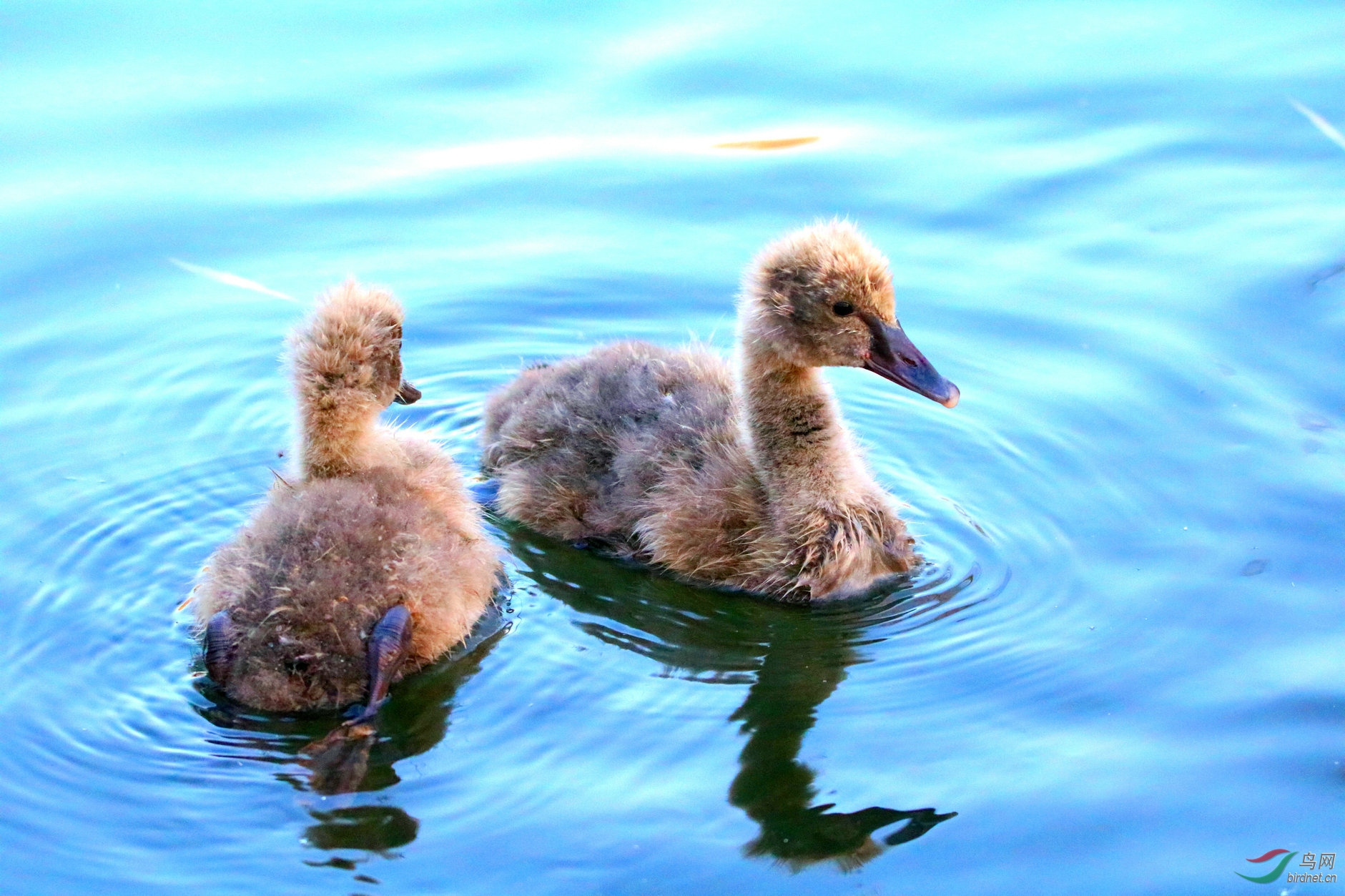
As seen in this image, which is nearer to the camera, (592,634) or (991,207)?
(592,634)

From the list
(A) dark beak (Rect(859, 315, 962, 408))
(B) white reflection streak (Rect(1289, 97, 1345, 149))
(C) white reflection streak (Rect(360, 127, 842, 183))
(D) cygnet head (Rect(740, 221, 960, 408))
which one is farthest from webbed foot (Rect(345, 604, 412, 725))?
(B) white reflection streak (Rect(1289, 97, 1345, 149))

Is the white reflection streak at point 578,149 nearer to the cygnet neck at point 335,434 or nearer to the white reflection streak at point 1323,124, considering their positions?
the white reflection streak at point 1323,124

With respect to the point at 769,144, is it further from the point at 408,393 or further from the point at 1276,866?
the point at 1276,866

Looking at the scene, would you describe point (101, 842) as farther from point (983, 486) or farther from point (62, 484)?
point (983, 486)

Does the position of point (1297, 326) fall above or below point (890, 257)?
below

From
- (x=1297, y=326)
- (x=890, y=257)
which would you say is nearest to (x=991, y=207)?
(x=890, y=257)

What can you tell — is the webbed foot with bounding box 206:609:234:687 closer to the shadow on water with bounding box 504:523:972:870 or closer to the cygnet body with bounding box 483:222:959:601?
the shadow on water with bounding box 504:523:972:870

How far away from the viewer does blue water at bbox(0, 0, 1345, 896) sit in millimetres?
5184

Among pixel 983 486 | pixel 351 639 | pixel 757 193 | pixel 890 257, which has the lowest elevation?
pixel 351 639

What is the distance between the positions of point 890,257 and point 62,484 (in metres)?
4.49

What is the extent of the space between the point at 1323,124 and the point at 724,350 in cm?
443

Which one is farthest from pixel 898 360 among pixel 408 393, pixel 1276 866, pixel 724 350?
pixel 1276 866

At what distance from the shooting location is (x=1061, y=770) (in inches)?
213

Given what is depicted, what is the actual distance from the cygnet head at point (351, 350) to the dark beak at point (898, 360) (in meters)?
1.85
